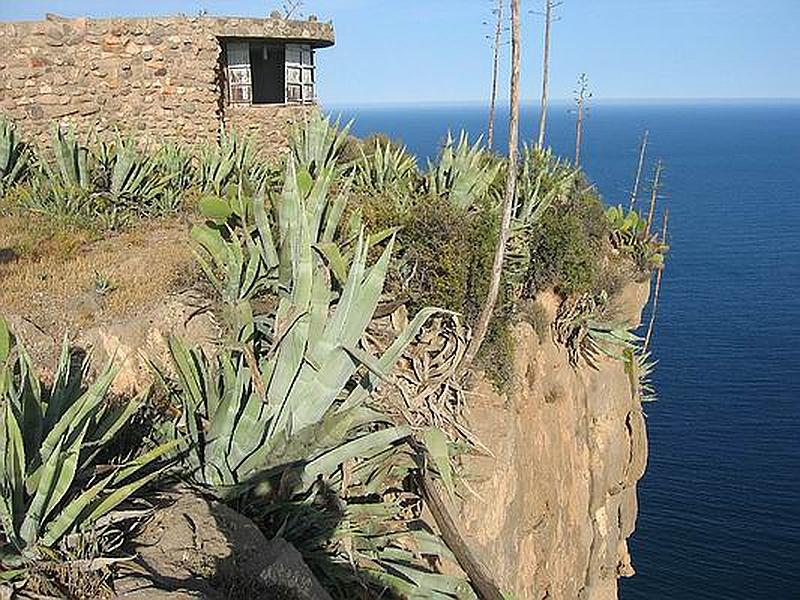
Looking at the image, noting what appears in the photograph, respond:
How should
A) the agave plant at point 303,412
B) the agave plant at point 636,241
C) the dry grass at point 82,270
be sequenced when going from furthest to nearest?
the agave plant at point 636,241 → the dry grass at point 82,270 → the agave plant at point 303,412

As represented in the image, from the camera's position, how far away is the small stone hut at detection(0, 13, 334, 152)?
11406mm

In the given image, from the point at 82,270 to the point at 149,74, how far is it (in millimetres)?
5837

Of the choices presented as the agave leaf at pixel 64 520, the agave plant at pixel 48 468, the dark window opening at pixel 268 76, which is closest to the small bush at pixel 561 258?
the dark window opening at pixel 268 76

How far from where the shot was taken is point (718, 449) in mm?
26922

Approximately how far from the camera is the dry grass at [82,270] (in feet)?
21.2

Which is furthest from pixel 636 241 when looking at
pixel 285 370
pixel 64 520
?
pixel 64 520

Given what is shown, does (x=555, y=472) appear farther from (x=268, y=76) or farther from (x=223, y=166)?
(x=268, y=76)

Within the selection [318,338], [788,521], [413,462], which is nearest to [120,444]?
[318,338]

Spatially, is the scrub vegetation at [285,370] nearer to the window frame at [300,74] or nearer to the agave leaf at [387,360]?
the agave leaf at [387,360]

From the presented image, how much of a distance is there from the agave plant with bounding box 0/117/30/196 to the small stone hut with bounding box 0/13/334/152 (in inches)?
47.4

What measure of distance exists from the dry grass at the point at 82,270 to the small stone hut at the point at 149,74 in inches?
108

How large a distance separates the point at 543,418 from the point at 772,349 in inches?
1213

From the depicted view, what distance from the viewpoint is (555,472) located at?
9.34 m

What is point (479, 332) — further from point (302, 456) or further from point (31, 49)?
point (31, 49)
